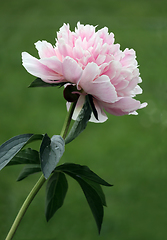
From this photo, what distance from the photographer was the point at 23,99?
86.0 inches

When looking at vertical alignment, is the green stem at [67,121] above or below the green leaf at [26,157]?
above

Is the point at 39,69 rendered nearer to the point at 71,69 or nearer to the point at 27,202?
the point at 71,69

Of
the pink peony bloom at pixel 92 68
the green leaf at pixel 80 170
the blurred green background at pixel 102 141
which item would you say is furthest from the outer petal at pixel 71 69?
the blurred green background at pixel 102 141

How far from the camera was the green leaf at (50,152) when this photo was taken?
0.37 metres

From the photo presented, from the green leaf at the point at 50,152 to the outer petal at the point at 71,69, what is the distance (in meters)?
0.08

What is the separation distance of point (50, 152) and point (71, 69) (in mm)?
107

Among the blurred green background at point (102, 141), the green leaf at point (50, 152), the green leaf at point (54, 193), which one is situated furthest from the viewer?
the blurred green background at point (102, 141)

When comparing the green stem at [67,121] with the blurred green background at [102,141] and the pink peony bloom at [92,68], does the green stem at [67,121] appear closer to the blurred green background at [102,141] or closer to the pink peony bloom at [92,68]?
the pink peony bloom at [92,68]

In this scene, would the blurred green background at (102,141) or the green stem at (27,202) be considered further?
the blurred green background at (102,141)

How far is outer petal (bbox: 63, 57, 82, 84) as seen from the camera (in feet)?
1.29

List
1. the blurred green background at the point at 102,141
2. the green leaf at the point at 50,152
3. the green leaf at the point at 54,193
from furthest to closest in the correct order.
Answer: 1. the blurred green background at the point at 102,141
2. the green leaf at the point at 54,193
3. the green leaf at the point at 50,152

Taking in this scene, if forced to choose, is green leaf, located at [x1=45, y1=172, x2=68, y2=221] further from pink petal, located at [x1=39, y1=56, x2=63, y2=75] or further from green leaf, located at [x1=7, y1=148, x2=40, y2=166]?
pink petal, located at [x1=39, y1=56, x2=63, y2=75]

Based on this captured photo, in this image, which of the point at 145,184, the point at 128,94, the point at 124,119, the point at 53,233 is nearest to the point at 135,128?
the point at 124,119

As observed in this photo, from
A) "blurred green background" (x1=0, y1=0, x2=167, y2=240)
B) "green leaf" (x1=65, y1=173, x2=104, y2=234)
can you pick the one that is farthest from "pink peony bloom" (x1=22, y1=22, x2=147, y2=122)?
"blurred green background" (x1=0, y1=0, x2=167, y2=240)
